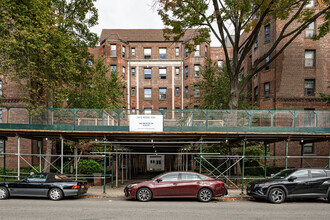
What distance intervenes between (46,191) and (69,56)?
8728 millimetres

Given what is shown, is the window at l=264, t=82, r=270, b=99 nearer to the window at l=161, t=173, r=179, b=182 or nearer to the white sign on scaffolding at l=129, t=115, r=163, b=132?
the white sign on scaffolding at l=129, t=115, r=163, b=132

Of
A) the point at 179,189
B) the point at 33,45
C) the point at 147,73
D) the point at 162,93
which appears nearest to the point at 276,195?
the point at 179,189

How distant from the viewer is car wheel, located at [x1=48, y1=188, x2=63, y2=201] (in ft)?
36.0

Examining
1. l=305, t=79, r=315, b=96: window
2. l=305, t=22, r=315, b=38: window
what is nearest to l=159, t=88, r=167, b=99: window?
l=305, t=79, r=315, b=96: window

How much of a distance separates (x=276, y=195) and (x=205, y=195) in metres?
3.06

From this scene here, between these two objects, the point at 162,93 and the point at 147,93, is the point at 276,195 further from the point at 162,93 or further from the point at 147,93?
the point at 147,93

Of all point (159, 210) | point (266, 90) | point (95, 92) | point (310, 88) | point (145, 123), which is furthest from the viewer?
point (266, 90)

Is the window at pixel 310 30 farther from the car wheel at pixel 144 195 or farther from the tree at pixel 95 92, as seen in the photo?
the car wheel at pixel 144 195

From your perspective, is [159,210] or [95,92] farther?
[95,92]

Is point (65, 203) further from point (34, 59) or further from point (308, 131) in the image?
point (308, 131)

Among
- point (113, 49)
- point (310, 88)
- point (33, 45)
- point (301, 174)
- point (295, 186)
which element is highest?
point (113, 49)

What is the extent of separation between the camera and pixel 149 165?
114 feet

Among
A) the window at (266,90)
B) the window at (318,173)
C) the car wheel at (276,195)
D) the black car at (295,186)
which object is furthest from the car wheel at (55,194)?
the window at (266,90)

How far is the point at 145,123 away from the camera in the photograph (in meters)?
13.5
